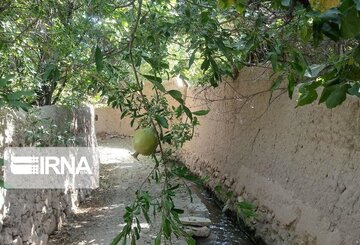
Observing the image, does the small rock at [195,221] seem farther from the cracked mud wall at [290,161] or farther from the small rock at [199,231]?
the cracked mud wall at [290,161]

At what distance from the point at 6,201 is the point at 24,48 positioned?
46.9 inches

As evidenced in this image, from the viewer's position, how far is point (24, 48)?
2930 millimetres

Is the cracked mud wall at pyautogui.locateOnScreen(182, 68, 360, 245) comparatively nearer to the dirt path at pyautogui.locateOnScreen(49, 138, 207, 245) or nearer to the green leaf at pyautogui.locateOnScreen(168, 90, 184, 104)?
the dirt path at pyautogui.locateOnScreen(49, 138, 207, 245)

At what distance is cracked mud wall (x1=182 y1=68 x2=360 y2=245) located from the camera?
8.87 ft

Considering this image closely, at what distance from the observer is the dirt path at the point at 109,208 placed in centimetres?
369

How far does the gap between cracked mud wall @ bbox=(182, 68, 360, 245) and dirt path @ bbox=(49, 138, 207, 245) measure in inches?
33.1

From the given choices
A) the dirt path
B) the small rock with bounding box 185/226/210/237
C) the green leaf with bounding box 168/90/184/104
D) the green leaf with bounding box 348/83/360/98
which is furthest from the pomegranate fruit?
the small rock with bounding box 185/226/210/237

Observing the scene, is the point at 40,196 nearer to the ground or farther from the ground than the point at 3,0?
nearer to the ground

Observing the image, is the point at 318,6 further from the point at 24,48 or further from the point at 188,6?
the point at 24,48

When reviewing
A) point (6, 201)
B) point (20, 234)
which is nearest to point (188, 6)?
point (6, 201)

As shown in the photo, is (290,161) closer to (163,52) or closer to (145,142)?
(163,52)

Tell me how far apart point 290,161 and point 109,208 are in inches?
93.9

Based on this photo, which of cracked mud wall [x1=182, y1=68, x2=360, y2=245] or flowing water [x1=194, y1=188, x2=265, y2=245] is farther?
flowing water [x1=194, y1=188, x2=265, y2=245]

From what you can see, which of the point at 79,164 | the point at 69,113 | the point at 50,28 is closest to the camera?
the point at 50,28
